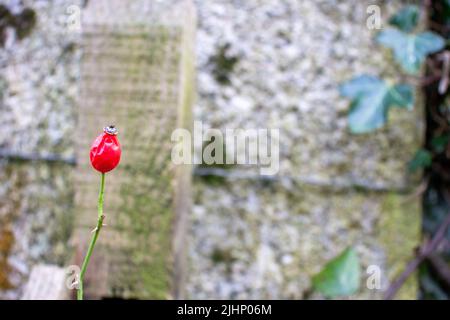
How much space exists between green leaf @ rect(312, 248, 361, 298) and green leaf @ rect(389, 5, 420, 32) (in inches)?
29.4

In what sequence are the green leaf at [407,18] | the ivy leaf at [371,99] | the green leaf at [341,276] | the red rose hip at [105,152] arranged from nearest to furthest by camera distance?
the red rose hip at [105,152]
the green leaf at [341,276]
the ivy leaf at [371,99]
the green leaf at [407,18]

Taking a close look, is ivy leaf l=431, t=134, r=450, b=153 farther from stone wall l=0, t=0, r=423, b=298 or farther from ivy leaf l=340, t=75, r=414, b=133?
ivy leaf l=340, t=75, r=414, b=133

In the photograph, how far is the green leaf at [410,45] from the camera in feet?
4.69

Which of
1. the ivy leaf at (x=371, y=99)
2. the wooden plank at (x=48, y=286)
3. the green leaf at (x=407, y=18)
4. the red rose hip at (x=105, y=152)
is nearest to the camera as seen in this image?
the red rose hip at (x=105, y=152)

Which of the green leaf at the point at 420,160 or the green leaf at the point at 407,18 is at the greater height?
the green leaf at the point at 407,18

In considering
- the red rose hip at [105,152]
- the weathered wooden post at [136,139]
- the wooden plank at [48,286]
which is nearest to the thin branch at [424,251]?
the weathered wooden post at [136,139]

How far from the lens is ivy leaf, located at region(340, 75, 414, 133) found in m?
1.43

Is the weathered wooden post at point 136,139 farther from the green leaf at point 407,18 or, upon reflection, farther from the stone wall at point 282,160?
the green leaf at point 407,18

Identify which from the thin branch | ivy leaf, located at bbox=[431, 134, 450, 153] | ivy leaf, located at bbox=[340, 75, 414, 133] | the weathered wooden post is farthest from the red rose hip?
ivy leaf, located at bbox=[431, 134, 450, 153]

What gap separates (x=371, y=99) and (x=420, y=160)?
271 mm

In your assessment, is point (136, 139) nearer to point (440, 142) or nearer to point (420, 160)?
point (420, 160)

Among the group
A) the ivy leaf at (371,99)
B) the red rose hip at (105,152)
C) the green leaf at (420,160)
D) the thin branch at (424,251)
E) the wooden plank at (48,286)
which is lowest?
the thin branch at (424,251)

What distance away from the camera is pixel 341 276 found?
121 centimetres

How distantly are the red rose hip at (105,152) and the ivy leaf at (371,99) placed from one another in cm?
113
